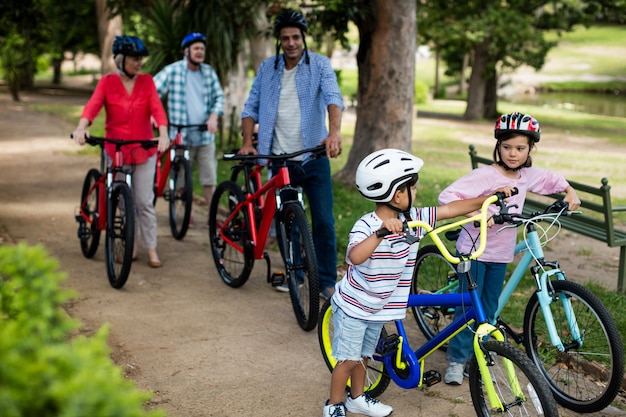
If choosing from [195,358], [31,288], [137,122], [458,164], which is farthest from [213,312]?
[458,164]

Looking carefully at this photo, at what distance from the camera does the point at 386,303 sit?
399 cm

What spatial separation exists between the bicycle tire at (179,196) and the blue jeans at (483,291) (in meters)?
4.11

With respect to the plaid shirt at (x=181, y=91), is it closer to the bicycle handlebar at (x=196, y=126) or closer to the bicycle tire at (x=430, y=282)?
the bicycle handlebar at (x=196, y=126)

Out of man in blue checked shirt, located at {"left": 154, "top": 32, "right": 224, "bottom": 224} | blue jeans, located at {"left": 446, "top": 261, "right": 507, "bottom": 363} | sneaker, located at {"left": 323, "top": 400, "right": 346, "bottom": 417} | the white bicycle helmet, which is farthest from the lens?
man in blue checked shirt, located at {"left": 154, "top": 32, "right": 224, "bottom": 224}

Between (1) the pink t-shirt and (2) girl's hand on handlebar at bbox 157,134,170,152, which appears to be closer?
(1) the pink t-shirt

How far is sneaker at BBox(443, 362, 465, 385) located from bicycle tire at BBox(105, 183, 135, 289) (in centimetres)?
278

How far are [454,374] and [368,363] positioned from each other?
0.57 metres

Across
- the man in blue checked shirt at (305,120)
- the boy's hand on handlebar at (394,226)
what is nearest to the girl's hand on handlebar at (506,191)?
the boy's hand on handlebar at (394,226)

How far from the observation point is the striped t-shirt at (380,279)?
3.90m

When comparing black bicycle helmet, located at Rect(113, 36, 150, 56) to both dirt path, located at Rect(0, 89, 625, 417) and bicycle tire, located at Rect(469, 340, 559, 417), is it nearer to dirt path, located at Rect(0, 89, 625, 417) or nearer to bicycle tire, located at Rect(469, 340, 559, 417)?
dirt path, located at Rect(0, 89, 625, 417)

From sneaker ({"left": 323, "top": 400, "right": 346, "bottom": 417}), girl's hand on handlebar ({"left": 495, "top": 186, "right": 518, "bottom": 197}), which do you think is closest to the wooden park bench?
girl's hand on handlebar ({"left": 495, "top": 186, "right": 518, "bottom": 197})

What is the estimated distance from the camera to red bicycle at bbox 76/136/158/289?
6445 millimetres

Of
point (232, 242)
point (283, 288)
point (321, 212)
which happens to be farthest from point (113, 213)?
point (321, 212)

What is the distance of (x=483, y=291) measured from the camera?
4711 mm
